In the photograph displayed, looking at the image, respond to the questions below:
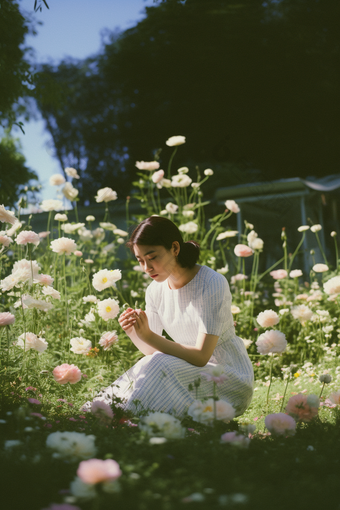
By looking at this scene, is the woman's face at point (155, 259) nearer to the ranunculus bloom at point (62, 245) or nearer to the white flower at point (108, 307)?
the white flower at point (108, 307)

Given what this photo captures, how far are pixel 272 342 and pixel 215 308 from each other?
318 mm

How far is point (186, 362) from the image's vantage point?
78.9 inches

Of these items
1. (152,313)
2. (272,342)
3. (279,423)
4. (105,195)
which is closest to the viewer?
(279,423)

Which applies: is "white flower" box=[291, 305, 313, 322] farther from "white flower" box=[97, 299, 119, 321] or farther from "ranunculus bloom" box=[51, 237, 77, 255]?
"ranunculus bloom" box=[51, 237, 77, 255]

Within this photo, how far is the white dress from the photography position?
189cm

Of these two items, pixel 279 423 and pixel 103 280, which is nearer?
pixel 279 423

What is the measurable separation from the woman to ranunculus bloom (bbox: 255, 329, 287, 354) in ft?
0.77

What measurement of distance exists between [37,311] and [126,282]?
1.84m

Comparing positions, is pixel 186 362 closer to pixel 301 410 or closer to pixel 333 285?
pixel 301 410

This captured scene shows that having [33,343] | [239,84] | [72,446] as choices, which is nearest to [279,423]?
[72,446]

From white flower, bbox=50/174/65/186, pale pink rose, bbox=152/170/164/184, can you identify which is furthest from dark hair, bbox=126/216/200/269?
pale pink rose, bbox=152/170/164/184

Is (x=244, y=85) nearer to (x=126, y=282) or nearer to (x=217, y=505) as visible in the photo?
(x=126, y=282)

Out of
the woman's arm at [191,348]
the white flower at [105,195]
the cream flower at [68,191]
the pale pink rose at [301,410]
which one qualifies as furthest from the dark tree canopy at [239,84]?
the pale pink rose at [301,410]

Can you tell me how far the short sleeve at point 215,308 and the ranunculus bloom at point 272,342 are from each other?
229mm
